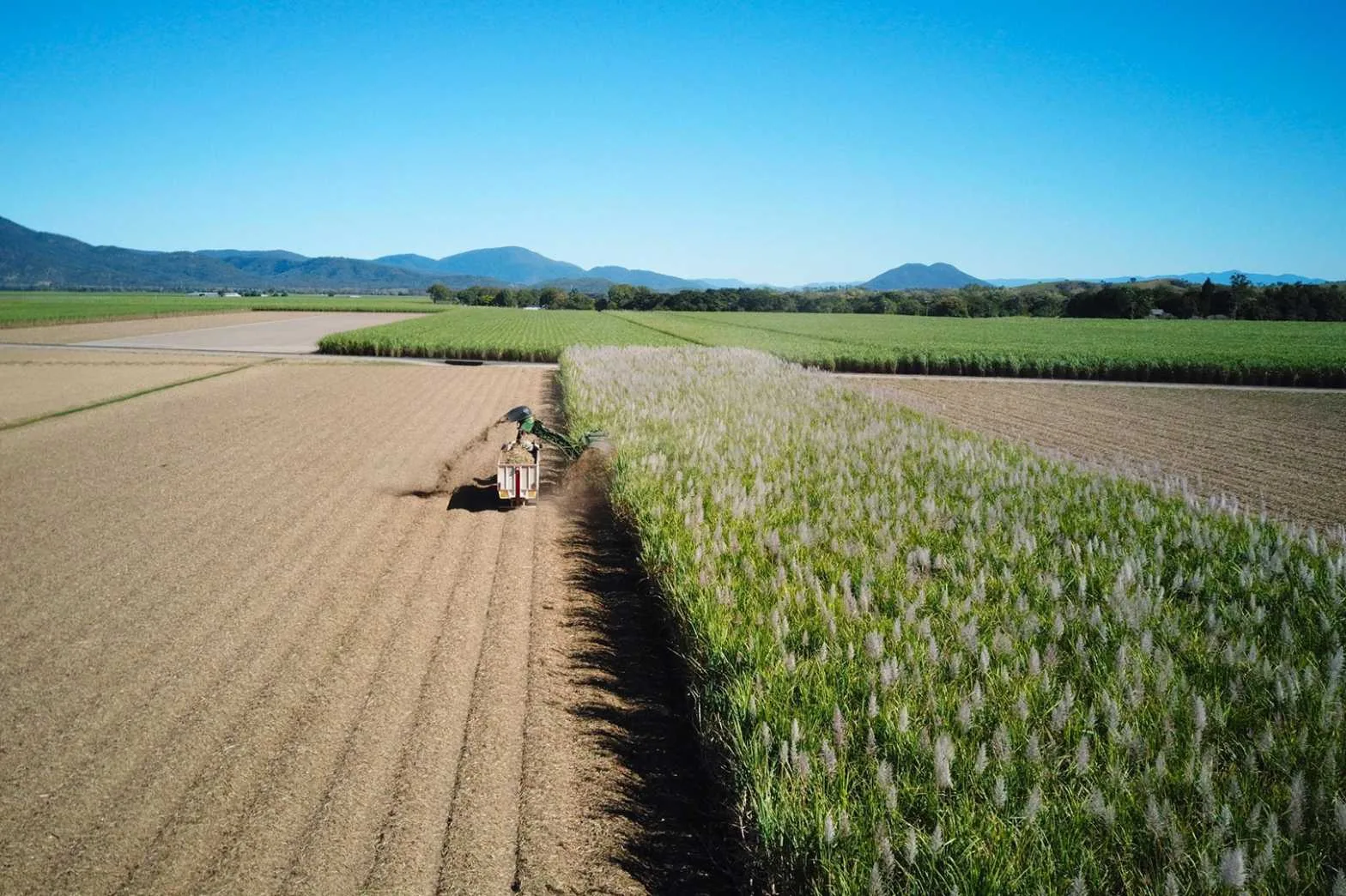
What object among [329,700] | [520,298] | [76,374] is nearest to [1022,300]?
[520,298]

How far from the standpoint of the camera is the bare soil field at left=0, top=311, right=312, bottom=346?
4238cm

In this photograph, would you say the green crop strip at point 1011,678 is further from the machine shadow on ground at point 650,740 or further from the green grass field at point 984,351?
the green grass field at point 984,351

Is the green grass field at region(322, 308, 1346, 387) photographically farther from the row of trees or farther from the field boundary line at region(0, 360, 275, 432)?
the row of trees

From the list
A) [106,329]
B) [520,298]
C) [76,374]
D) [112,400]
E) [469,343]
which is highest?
→ [520,298]

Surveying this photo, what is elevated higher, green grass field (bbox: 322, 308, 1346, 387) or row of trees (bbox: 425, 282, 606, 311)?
row of trees (bbox: 425, 282, 606, 311)

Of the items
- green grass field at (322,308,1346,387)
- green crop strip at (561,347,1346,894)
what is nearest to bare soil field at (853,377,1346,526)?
green grass field at (322,308,1346,387)

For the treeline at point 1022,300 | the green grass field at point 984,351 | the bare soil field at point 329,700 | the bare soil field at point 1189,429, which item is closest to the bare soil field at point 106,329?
the green grass field at point 984,351

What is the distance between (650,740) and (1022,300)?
403ft

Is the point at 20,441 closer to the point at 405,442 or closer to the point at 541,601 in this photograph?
the point at 405,442

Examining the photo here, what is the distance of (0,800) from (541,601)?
362 cm

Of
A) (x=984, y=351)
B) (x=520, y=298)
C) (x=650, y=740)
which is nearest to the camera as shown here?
(x=650, y=740)

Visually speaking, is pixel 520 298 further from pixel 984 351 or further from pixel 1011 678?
pixel 1011 678

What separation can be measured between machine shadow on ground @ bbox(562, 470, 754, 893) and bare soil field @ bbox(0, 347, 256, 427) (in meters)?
14.8

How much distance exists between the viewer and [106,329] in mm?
52594
